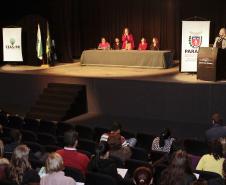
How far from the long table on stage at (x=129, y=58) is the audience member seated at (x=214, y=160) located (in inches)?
354

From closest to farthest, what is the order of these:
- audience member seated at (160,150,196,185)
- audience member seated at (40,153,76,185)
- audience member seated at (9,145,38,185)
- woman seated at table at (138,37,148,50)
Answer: audience member seated at (160,150,196,185) → audience member seated at (40,153,76,185) → audience member seated at (9,145,38,185) → woman seated at table at (138,37,148,50)

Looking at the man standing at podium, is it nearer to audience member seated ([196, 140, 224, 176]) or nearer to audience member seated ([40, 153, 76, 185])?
audience member seated ([196, 140, 224, 176])

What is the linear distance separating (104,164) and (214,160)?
57.7 inches

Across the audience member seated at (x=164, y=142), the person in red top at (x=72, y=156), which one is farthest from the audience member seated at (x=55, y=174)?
the audience member seated at (x=164, y=142)

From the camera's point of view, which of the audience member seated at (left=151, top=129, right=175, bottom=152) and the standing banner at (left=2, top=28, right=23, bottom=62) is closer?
the audience member seated at (left=151, top=129, right=175, bottom=152)

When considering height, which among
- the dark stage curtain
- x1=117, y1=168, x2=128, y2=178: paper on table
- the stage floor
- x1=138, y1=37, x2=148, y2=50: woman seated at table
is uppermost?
the dark stage curtain

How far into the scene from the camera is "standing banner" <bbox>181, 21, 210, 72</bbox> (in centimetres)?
1206

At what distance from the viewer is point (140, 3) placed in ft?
56.8

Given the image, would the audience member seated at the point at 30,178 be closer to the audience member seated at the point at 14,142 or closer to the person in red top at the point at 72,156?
the person in red top at the point at 72,156

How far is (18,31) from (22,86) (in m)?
3.17

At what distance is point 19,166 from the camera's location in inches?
202

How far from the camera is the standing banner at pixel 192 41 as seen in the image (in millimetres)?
12062

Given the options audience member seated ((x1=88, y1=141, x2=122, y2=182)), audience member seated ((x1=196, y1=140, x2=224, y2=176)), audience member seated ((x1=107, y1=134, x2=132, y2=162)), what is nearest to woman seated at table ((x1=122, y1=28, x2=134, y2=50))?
audience member seated ((x1=107, y1=134, x2=132, y2=162))

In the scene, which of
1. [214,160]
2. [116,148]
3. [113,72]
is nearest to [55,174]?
[116,148]
